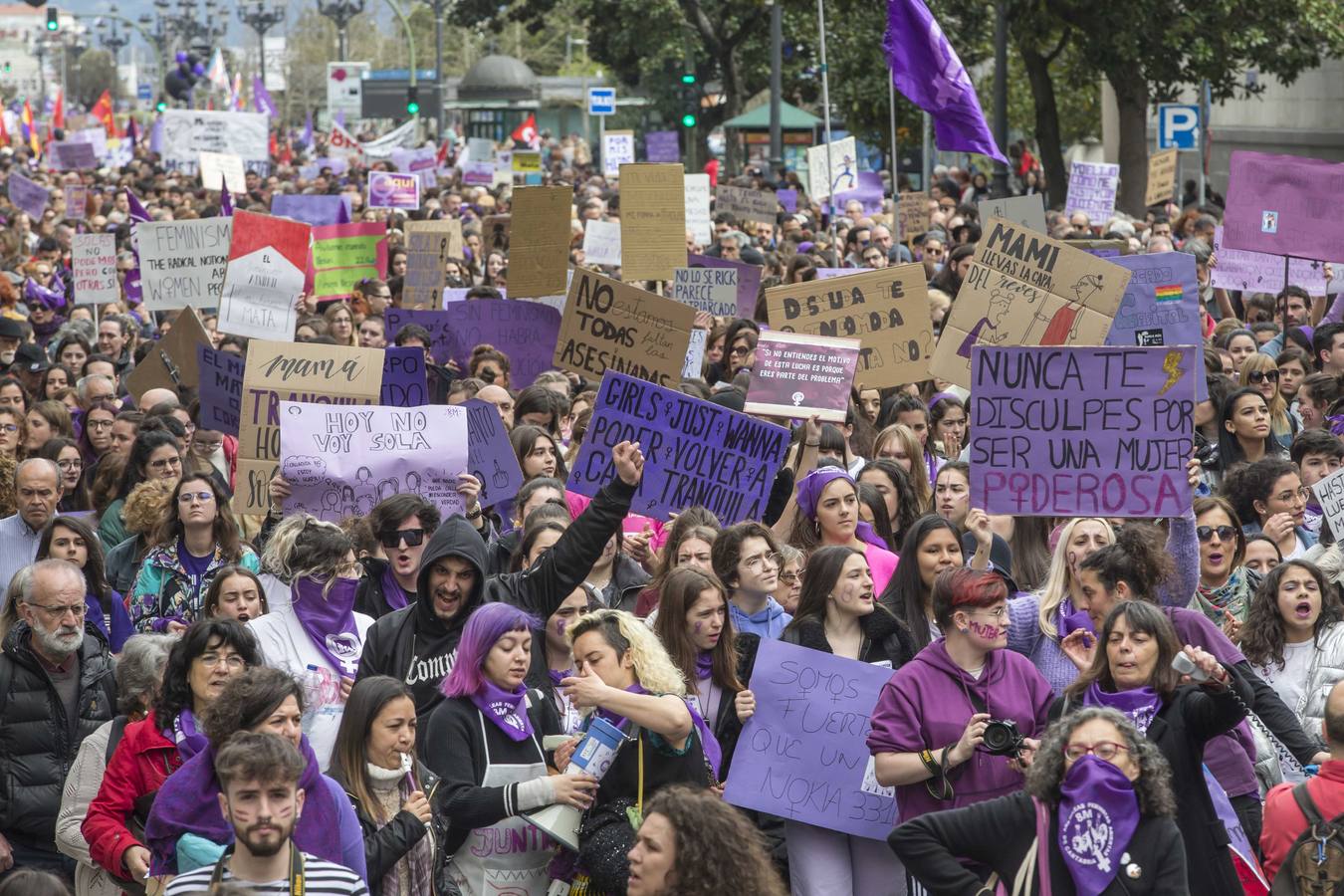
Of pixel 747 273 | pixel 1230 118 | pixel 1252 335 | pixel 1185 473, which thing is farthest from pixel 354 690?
pixel 1230 118

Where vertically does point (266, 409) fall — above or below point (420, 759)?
above

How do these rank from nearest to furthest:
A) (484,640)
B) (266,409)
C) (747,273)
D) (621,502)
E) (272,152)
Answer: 1. (484,640)
2. (621,502)
3. (266,409)
4. (747,273)
5. (272,152)

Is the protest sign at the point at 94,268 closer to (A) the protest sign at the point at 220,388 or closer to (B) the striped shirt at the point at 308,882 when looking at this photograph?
(A) the protest sign at the point at 220,388

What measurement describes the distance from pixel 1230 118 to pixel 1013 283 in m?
33.3

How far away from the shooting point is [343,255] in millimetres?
18344

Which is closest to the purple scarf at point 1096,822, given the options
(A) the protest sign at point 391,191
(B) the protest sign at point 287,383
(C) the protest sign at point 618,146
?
(B) the protest sign at point 287,383

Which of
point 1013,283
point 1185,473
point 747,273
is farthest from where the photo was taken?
point 747,273

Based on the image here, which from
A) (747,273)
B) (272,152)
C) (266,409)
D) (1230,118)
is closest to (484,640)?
(266,409)

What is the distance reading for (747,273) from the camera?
1570cm

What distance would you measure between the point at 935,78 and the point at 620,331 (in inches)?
201

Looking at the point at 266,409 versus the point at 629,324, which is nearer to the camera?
the point at 266,409

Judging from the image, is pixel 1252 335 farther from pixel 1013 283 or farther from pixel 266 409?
pixel 266 409

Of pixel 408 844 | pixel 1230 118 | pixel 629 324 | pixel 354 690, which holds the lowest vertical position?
pixel 408 844

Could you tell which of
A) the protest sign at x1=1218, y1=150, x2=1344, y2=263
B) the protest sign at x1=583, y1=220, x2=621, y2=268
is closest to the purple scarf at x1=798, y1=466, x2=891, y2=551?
the protest sign at x1=1218, y1=150, x2=1344, y2=263
